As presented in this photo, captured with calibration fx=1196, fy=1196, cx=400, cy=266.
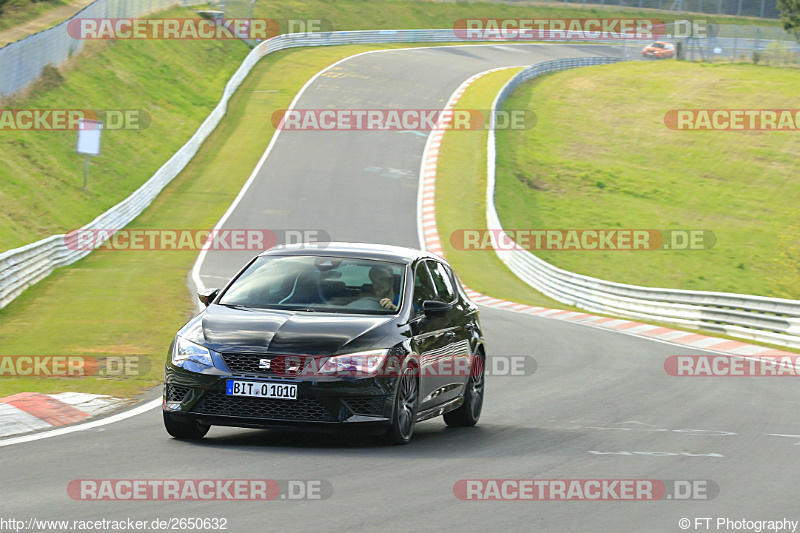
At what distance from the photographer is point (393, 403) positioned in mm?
8594

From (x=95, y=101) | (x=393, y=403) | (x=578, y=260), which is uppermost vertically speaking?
(x=393, y=403)

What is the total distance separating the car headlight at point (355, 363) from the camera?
8.42 m

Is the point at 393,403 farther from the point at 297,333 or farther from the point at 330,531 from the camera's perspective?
the point at 330,531

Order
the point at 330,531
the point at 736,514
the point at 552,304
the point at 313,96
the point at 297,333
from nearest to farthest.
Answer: the point at 330,531 < the point at 736,514 < the point at 297,333 < the point at 552,304 < the point at 313,96

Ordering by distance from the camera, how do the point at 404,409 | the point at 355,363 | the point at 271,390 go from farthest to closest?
1. the point at 404,409
2. the point at 355,363
3. the point at 271,390

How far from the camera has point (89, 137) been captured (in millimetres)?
34062

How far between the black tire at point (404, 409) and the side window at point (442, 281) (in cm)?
140

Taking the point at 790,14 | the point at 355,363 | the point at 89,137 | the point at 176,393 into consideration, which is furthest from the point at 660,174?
the point at 176,393

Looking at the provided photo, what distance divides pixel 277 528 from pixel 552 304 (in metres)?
23.5

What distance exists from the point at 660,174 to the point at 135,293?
31320mm

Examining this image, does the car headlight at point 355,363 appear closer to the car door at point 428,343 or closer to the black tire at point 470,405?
the car door at point 428,343

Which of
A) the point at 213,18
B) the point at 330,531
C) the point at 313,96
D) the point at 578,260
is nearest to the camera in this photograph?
the point at 330,531

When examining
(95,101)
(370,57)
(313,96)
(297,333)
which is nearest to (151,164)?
(95,101)

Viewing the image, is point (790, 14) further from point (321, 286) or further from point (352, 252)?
point (321, 286)
